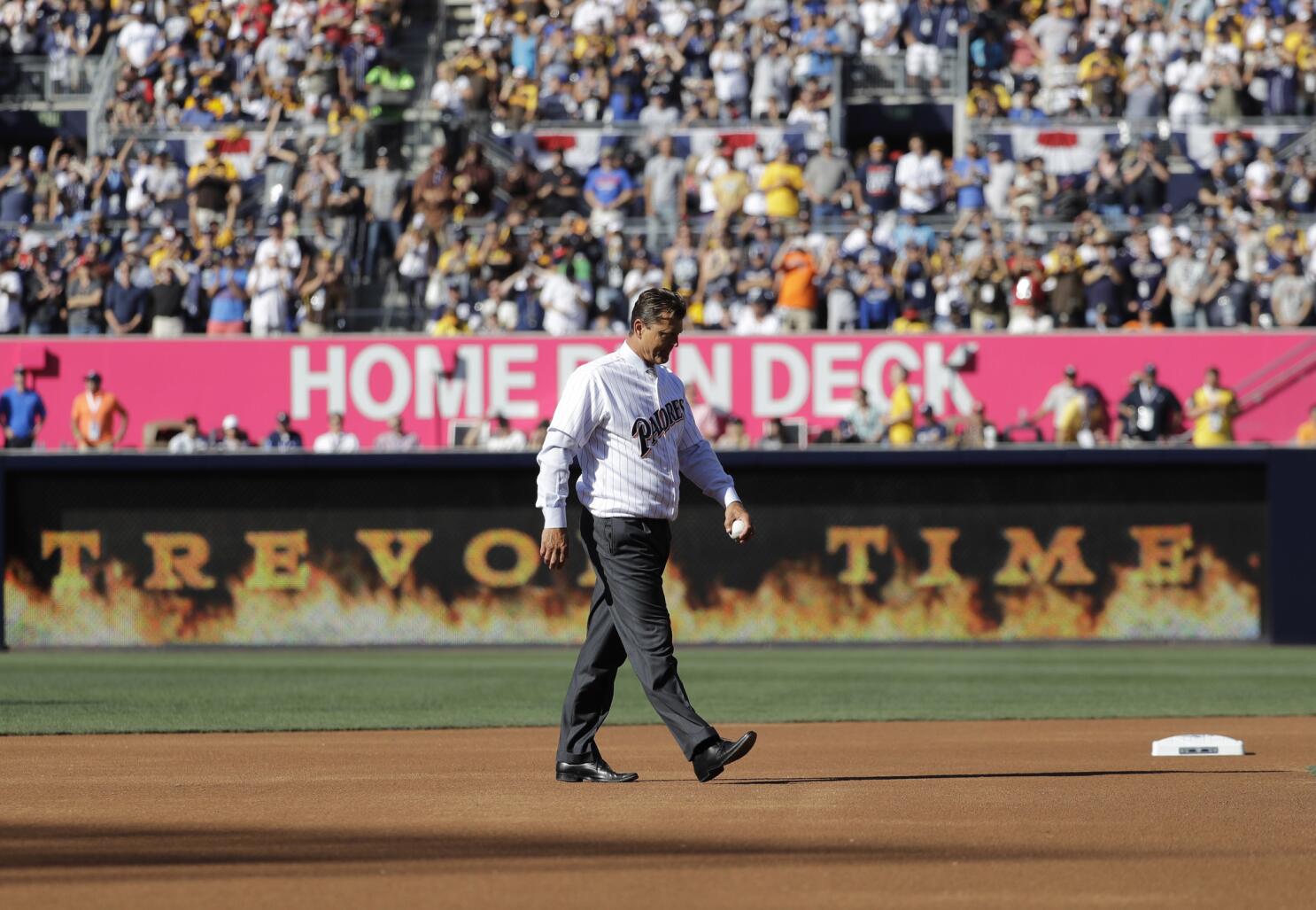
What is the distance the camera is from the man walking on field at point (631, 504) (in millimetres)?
8047

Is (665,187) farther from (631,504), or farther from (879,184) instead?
(631,504)

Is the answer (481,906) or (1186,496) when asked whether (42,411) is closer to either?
(1186,496)

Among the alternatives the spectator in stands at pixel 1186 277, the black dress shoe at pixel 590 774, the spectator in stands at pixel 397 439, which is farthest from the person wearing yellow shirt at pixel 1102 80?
the black dress shoe at pixel 590 774

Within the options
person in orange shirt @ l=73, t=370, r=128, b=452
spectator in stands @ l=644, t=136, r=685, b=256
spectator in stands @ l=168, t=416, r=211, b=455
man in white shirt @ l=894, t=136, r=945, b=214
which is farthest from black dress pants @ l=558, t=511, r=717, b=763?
man in white shirt @ l=894, t=136, r=945, b=214

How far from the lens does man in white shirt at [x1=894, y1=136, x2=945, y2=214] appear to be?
24.4 metres

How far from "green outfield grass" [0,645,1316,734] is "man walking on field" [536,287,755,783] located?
3.96 metres

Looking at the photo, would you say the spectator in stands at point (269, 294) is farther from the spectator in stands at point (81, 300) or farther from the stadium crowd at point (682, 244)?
the spectator in stands at point (81, 300)

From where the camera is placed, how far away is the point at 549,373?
22.4 meters

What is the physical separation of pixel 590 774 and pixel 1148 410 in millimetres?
14119

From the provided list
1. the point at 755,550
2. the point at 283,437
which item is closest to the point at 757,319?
the point at 755,550

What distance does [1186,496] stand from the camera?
1991 cm

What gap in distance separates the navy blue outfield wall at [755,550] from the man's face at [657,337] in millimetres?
11530

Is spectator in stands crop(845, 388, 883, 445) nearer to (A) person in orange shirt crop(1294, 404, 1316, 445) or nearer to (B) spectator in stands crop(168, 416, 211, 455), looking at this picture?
(A) person in orange shirt crop(1294, 404, 1316, 445)

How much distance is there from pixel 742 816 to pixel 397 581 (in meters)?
12.9
